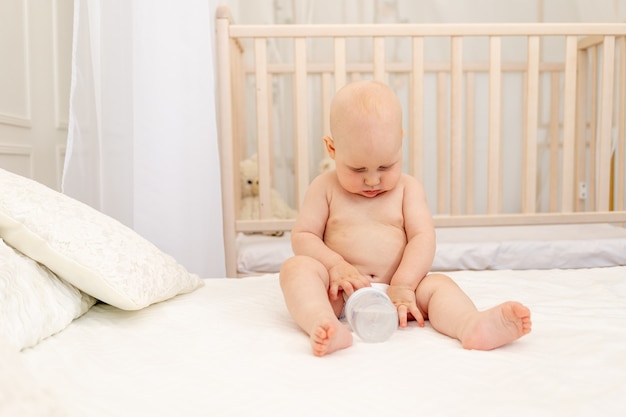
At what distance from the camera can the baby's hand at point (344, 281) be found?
1.01 m

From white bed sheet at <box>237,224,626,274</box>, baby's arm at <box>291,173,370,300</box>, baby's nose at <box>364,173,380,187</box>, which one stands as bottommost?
white bed sheet at <box>237,224,626,274</box>

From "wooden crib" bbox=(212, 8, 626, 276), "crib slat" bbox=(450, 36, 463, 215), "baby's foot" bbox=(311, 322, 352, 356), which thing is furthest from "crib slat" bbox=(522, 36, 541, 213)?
Result: "baby's foot" bbox=(311, 322, 352, 356)

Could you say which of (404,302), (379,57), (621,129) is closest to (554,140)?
(621,129)

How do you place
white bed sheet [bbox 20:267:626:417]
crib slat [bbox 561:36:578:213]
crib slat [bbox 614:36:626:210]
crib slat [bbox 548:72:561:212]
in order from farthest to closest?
crib slat [bbox 548:72:561:212], crib slat [bbox 614:36:626:210], crib slat [bbox 561:36:578:213], white bed sheet [bbox 20:267:626:417]

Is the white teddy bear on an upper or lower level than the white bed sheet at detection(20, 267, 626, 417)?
upper

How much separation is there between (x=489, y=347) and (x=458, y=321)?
69 millimetres

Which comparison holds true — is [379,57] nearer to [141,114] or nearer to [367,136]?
[141,114]

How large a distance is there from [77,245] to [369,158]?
503 mm

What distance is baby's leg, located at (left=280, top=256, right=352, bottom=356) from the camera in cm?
81

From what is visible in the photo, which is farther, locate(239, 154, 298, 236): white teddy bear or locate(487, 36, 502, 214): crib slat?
locate(239, 154, 298, 236): white teddy bear

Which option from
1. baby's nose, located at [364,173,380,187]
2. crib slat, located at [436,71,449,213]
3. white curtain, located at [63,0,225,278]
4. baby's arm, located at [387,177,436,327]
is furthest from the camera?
crib slat, located at [436,71,449,213]

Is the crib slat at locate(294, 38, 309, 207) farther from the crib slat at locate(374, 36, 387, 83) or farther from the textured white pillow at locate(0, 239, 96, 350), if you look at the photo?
the textured white pillow at locate(0, 239, 96, 350)

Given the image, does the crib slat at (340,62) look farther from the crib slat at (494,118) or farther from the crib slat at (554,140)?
the crib slat at (554,140)

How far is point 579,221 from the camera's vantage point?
6.61 feet
